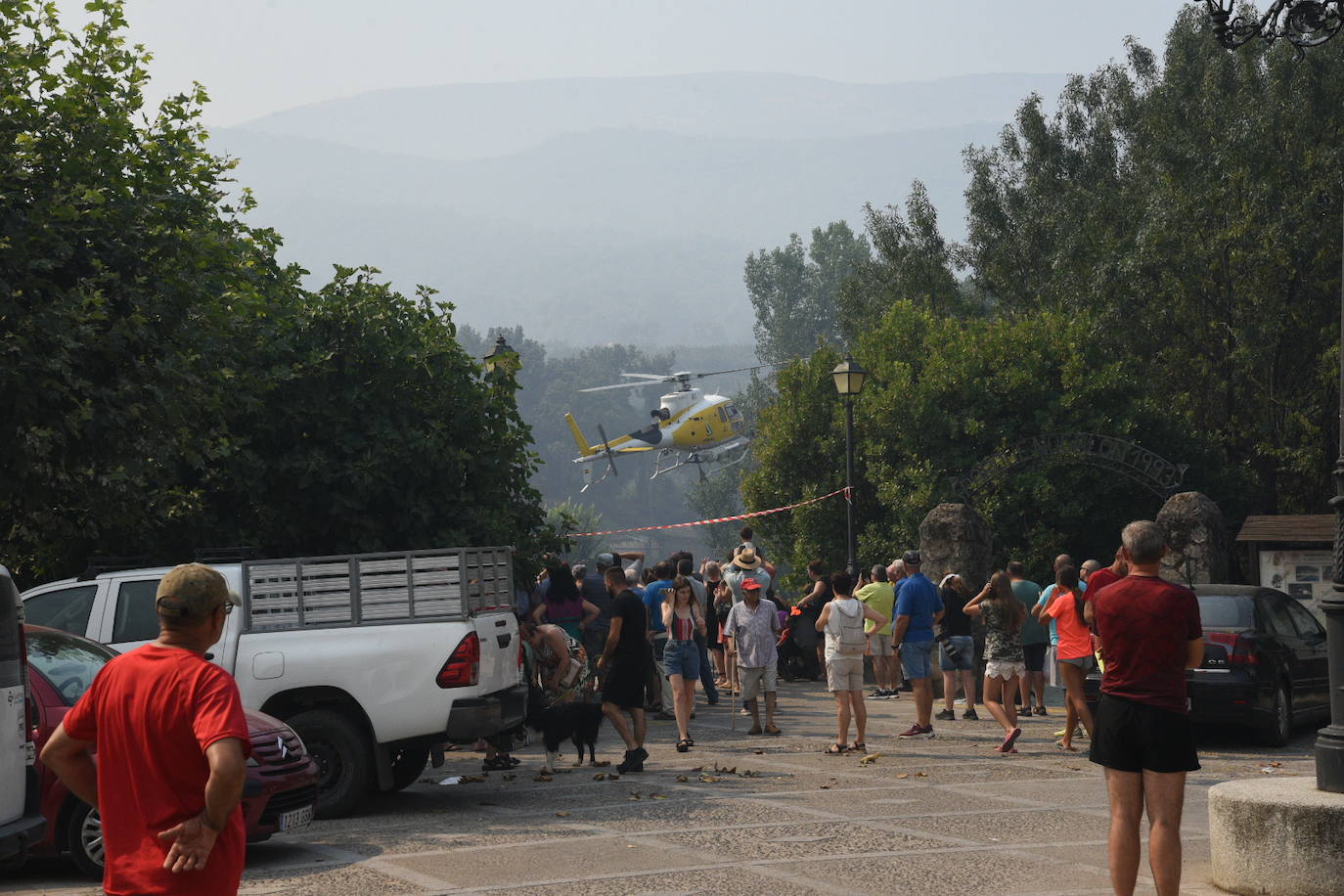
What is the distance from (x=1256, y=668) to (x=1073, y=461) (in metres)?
17.3

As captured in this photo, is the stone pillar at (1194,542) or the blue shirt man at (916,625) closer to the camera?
the blue shirt man at (916,625)

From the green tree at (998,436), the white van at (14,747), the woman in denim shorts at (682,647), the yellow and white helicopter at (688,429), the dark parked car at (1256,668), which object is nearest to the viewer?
the white van at (14,747)

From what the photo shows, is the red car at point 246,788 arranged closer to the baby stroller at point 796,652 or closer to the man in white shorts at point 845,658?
the man in white shorts at point 845,658

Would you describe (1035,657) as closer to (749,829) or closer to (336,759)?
(749,829)

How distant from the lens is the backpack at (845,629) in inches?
562

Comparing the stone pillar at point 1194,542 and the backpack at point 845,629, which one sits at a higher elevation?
the stone pillar at point 1194,542

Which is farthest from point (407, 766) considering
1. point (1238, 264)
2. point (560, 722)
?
point (1238, 264)

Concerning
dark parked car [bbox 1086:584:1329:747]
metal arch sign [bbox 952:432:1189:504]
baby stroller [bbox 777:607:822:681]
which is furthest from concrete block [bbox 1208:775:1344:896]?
metal arch sign [bbox 952:432:1189:504]

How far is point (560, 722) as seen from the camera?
12750 mm

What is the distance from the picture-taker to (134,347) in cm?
1348

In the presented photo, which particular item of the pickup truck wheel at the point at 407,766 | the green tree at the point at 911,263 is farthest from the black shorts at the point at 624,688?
the green tree at the point at 911,263

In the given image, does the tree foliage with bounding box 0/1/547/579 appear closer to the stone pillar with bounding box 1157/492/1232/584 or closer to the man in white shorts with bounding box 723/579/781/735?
the man in white shorts with bounding box 723/579/781/735

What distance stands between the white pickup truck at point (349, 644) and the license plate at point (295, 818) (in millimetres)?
1875

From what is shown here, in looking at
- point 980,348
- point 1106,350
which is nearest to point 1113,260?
point 1106,350
